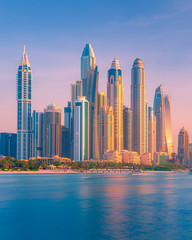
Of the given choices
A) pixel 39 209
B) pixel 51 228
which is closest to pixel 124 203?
pixel 39 209

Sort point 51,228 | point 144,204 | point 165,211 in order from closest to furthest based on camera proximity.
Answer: point 51,228 → point 165,211 → point 144,204

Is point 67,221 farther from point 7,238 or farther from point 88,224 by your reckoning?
point 7,238

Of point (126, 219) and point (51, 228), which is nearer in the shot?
point (51, 228)

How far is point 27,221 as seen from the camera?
79.6m

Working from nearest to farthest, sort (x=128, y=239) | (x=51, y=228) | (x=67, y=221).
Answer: (x=128, y=239) < (x=51, y=228) < (x=67, y=221)

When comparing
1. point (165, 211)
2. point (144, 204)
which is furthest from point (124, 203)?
point (165, 211)

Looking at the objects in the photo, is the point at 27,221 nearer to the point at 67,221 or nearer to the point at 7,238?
the point at 67,221

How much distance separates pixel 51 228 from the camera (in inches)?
2857

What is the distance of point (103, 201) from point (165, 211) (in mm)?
23747

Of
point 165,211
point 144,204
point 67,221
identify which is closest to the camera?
point 67,221

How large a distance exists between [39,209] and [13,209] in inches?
253

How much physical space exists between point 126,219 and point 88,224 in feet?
30.3

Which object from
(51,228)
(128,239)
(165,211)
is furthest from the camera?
(165,211)

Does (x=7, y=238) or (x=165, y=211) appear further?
(x=165, y=211)
